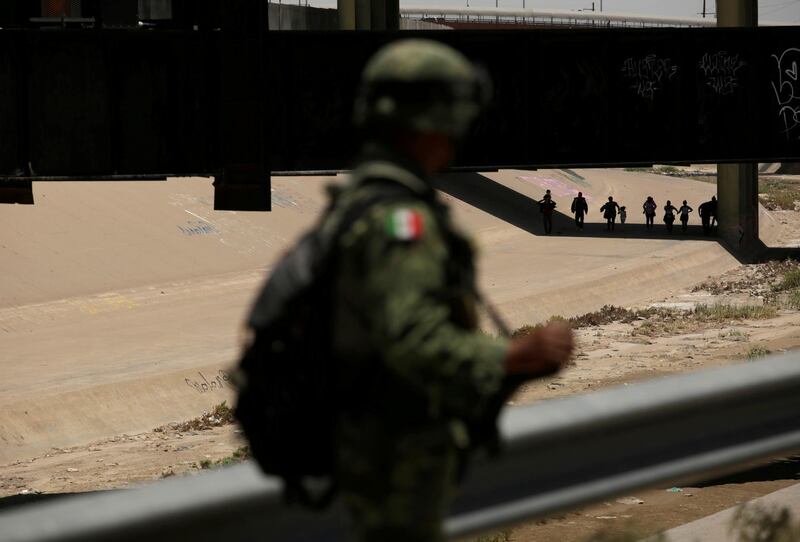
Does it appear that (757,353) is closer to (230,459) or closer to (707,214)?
(230,459)

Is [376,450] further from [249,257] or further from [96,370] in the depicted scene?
[249,257]

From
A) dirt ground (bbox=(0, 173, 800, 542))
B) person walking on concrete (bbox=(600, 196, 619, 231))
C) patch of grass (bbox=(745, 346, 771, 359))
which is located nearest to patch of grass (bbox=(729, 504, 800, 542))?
dirt ground (bbox=(0, 173, 800, 542))

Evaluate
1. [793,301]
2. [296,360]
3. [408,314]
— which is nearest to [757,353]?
[793,301]

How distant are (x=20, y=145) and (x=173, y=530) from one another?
40.6 feet

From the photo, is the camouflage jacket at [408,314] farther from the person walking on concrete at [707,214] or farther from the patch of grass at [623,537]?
the person walking on concrete at [707,214]

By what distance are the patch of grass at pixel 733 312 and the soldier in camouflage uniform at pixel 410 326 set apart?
30.0 metres

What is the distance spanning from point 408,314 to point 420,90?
1.72 feet

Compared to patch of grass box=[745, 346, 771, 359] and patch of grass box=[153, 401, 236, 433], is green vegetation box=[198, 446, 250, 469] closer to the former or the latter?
patch of grass box=[153, 401, 236, 433]

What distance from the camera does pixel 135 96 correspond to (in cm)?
1503

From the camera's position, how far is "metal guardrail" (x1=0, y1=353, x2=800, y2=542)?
307 cm

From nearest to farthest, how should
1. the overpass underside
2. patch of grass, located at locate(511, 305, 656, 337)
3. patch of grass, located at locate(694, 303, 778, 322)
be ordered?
1. the overpass underside
2. patch of grass, located at locate(511, 305, 656, 337)
3. patch of grass, located at locate(694, 303, 778, 322)

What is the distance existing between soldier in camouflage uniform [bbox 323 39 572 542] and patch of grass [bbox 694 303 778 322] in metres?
30.0

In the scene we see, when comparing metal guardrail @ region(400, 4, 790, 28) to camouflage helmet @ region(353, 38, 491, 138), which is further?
metal guardrail @ region(400, 4, 790, 28)

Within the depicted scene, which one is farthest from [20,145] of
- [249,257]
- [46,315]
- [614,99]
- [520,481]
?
[249,257]
